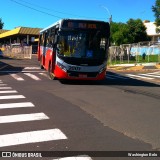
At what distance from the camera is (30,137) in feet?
25.0

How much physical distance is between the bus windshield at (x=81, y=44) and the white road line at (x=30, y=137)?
34.0ft

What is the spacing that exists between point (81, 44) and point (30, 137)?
1101 cm

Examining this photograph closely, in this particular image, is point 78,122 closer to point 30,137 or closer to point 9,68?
point 30,137

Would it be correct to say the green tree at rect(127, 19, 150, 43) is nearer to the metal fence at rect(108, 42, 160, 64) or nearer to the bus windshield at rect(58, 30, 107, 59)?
the metal fence at rect(108, 42, 160, 64)

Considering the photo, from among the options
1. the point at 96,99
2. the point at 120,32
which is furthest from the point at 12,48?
the point at 96,99

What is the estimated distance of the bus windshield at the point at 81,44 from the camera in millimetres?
18219

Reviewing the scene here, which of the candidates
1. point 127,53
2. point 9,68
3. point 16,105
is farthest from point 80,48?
point 127,53

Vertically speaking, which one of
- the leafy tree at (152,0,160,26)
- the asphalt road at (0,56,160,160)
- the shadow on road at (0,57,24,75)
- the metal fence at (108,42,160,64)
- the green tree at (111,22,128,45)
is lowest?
the shadow on road at (0,57,24,75)

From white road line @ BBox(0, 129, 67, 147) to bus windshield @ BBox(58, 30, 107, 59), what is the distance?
10359 millimetres

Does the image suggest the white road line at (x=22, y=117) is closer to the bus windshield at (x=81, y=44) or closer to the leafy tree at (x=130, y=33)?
the bus windshield at (x=81, y=44)

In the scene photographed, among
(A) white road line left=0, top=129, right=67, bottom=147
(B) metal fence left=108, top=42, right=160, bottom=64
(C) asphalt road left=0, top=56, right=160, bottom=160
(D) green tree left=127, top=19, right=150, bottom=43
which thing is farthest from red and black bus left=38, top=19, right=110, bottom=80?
(D) green tree left=127, top=19, right=150, bottom=43

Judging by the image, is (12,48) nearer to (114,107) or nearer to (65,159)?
(114,107)

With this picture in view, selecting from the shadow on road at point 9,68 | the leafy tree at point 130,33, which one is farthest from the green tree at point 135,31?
the shadow on road at point 9,68

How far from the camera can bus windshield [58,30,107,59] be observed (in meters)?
18.2
